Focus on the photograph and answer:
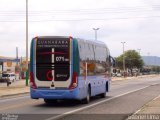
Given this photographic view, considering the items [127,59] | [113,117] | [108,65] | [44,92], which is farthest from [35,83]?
[127,59]

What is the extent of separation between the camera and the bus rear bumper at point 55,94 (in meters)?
22.3

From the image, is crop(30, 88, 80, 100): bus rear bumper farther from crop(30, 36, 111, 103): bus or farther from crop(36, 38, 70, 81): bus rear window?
crop(36, 38, 70, 81): bus rear window

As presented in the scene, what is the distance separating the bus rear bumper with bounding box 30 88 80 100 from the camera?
22328mm

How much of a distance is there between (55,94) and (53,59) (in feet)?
5.35

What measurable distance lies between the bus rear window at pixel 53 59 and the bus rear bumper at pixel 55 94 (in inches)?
22.1

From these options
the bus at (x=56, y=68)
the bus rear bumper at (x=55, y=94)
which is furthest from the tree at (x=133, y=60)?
the bus rear bumper at (x=55, y=94)

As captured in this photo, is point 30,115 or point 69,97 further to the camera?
point 69,97

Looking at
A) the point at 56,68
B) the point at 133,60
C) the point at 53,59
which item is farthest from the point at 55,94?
the point at 133,60

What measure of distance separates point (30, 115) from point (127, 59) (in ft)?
506

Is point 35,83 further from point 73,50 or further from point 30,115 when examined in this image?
point 30,115

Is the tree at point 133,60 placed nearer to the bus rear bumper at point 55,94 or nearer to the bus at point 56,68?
the bus at point 56,68

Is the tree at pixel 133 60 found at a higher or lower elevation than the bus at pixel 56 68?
higher

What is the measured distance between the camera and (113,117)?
1725 cm

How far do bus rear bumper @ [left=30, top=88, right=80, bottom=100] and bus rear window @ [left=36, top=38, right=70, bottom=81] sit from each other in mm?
561
